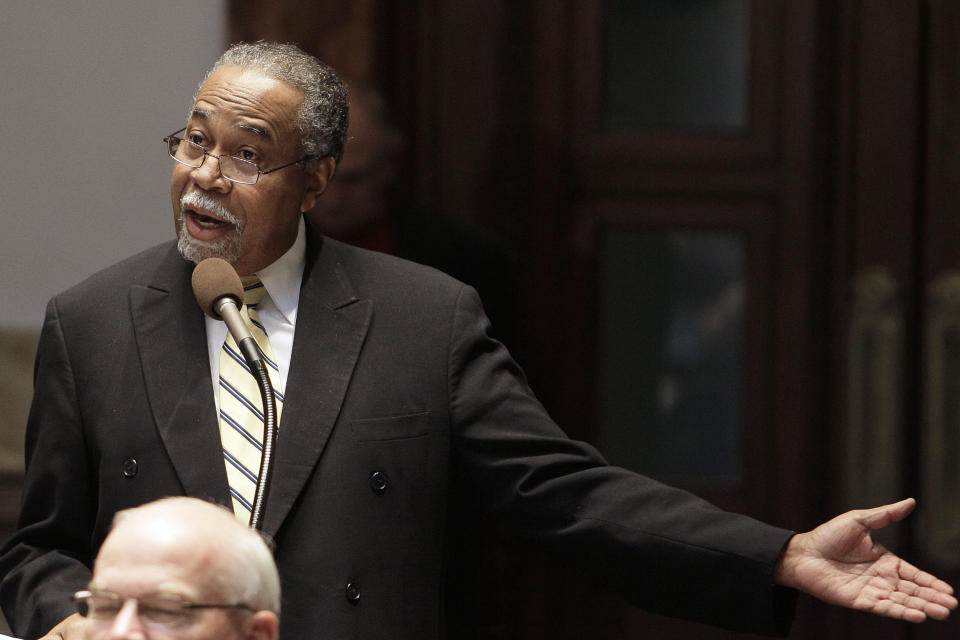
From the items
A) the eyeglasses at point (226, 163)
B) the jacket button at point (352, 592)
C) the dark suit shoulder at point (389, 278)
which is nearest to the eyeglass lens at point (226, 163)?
the eyeglasses at point (226, 163)

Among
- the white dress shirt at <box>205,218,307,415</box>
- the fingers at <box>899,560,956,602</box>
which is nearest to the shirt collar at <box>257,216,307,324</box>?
the white dress shirt at <box>205,218,307,415</box>

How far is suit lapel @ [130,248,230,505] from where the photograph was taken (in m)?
2.06

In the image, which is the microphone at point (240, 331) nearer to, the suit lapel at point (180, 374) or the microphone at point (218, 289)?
the microphone at point (218, 289)

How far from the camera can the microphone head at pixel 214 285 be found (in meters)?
1.88

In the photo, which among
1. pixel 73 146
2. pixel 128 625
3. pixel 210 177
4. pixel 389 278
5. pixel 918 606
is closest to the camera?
pixel 128 625

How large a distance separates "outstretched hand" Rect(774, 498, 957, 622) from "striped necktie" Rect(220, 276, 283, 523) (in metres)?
0.74

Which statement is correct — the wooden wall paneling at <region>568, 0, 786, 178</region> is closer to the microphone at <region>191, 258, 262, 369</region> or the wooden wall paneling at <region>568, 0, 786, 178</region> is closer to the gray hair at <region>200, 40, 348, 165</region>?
the gray hair at <region>200, 40, 348, 165</region>

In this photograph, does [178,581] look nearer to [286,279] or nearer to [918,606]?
[286,279]

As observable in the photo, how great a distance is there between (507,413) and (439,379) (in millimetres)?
113

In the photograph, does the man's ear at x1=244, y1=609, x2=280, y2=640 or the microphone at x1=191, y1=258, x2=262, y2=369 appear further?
the microphone at x1=191, y1=258, x2=262, y2=369

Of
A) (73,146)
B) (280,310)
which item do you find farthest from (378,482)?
(73,146)

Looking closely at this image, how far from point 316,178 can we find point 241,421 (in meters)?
0.39

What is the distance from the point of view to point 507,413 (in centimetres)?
214

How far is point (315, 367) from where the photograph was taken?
2145mm
